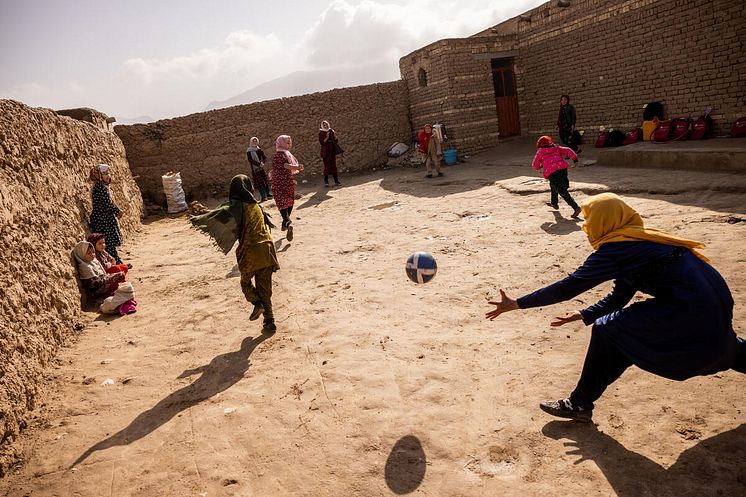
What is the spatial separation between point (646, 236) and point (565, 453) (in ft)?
4.20

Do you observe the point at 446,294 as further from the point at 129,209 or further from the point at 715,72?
the point at 715,72

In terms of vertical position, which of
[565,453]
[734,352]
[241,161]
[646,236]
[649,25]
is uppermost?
[649,25]

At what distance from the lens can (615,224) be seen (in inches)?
97.3

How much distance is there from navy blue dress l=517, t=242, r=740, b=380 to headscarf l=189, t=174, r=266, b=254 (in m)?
3.14

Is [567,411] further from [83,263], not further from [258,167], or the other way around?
[258,167]

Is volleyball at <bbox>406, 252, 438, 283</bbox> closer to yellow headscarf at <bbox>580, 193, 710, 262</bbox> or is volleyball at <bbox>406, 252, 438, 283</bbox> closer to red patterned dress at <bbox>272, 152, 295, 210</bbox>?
yellow headscarf at <bbox>580, 193, 710, 262</bbox>

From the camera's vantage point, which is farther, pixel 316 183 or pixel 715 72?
pixel 316 183

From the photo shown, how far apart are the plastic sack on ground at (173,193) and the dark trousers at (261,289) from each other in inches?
356

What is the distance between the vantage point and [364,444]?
2838 mm

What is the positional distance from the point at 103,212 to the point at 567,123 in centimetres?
1104

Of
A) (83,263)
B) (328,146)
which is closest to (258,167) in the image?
(328,146)

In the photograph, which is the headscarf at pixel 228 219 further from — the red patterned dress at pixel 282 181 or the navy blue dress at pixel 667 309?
the red patterned dress at pixel 282 181

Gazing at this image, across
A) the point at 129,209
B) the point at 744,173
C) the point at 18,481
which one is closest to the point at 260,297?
the point at 18,481

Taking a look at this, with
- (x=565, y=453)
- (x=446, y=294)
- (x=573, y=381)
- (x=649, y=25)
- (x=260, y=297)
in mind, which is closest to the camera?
(x=565, y=453)
